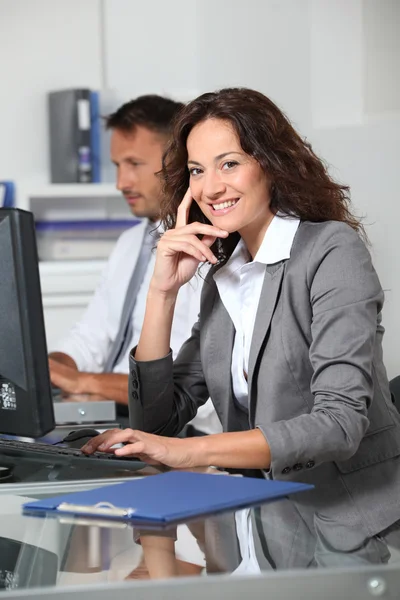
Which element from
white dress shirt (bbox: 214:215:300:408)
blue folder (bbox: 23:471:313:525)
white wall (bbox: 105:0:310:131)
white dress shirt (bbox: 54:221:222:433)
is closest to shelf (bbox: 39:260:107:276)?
white dress shirt (bbox: 54:221:222:433)

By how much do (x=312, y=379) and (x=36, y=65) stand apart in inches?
120

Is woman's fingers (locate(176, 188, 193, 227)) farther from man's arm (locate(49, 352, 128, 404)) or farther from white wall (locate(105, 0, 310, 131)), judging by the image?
white wall (locate(105, 0, 310, 131))

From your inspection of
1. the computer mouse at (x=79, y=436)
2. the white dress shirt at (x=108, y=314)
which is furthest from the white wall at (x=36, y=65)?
the computer mouse at (x=79, y=436)

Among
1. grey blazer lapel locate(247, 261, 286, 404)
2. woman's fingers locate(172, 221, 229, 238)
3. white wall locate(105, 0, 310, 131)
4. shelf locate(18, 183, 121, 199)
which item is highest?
white wall locate(105, 0, 310, 131)

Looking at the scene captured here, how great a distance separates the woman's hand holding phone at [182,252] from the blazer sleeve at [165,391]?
6.0 inches

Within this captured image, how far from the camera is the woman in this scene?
151 cm

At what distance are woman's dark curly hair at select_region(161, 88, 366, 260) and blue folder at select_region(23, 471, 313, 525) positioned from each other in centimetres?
73

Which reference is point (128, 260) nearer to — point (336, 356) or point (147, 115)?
point (147, 115)

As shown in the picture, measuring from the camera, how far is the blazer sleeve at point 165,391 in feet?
6.22

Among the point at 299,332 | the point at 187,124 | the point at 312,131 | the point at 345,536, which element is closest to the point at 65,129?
the point at 312,131

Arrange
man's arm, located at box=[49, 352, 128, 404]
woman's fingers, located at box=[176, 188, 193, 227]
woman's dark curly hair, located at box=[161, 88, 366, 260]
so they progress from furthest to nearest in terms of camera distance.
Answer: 1. man's arm, located at box=[49, 352, 128, 404]
2. woman's fingers, located at box=[176, 188, 193, 227]
3. woman's dark curly hair, located at box=[161, 88, 366, 260]

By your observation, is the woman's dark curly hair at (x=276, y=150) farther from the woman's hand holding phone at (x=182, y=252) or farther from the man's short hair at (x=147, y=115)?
the man's short hair at (x=147, y=115)

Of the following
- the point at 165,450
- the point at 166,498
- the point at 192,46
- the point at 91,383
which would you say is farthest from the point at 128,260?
the point at 166,498

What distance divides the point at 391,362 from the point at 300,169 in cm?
129
